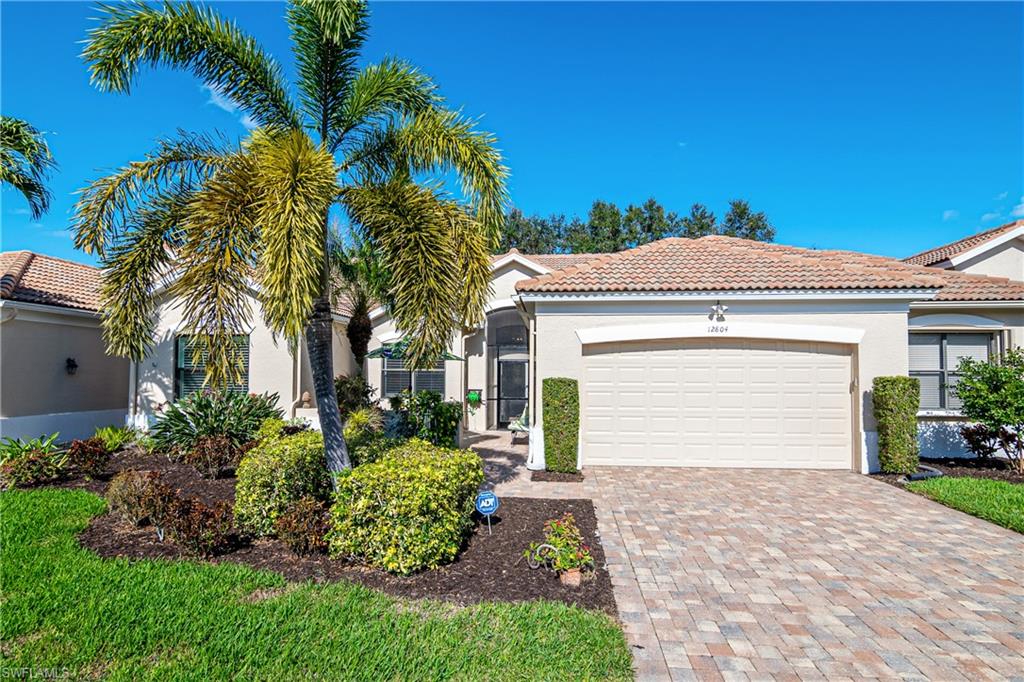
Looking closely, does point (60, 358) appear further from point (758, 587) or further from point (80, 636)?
point (758, 587)

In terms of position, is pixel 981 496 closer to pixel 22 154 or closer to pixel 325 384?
pixel 325 384

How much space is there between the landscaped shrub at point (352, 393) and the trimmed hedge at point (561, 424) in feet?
22.4

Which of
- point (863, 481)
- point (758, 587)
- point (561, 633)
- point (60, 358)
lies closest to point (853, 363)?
point (863, 481)

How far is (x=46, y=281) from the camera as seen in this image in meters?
13.9

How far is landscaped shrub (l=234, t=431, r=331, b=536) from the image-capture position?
237 inches

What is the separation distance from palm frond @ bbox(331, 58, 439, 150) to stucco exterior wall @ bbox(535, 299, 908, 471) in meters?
4.98

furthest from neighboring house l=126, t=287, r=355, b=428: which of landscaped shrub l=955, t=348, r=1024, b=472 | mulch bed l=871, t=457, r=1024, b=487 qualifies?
landscaped shrub l=955, t=348, r=1024, b=472

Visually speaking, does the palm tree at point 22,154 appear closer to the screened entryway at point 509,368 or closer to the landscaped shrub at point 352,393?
the landscaped shrub at point 352,393

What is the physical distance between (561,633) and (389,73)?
7111mm

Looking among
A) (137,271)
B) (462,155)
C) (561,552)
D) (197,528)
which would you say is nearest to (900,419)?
(561,552)

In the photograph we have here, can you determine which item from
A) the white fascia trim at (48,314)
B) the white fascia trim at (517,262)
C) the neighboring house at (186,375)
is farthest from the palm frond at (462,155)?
the white fascia trim at (48,314)

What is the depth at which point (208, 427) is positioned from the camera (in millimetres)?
10734

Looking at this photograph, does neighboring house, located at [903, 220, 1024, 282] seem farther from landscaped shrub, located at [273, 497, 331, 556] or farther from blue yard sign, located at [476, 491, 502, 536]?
landscaped shrub, located at [273, 497, 331, 556]

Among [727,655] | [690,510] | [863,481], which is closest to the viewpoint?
[727,655]
